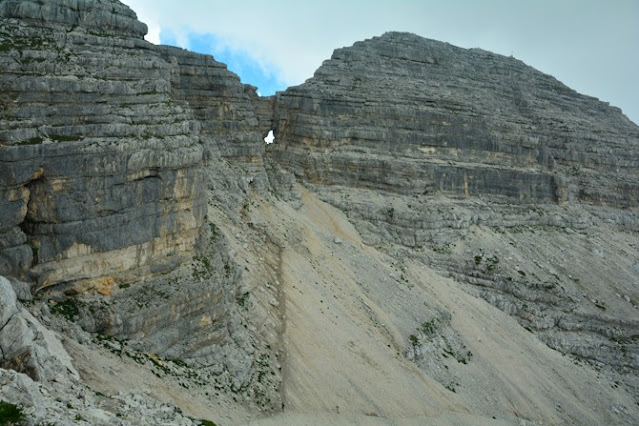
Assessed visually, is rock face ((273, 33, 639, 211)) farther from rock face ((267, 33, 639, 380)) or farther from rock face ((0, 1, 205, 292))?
rock face ((0, 1, 205, 292))

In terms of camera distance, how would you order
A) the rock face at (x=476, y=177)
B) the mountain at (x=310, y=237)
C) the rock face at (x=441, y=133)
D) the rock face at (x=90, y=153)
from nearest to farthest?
the rock face at (x=90, y=153) → the mountain at (x=310, y=237) → the rock face at (x=476, y=177) → the rock face at (x=441, y=133)

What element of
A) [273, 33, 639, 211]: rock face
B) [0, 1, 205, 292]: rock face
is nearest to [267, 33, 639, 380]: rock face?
[273, 33, 639, 211]: rock face

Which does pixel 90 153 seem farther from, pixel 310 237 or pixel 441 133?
pixel 441 133

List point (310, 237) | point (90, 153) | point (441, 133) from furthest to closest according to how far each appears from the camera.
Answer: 1. point (441, 133)
2. point (310, 237)
3. point (90, 153)

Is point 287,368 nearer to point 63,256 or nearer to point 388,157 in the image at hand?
point 63,256

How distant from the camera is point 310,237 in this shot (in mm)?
47938

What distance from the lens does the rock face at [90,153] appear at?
2284cm

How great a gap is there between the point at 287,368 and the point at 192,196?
10626 mm

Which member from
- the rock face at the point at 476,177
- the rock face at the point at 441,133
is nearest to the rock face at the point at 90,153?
the rock face at the point at 476,177

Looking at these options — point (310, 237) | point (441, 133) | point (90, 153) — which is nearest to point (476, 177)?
point (441, 133)

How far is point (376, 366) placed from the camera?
36375 mm

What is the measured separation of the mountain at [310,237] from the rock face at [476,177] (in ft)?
0.80

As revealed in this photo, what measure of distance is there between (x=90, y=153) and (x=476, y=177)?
45.8 m

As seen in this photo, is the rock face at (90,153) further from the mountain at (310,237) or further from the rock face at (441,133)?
the rock face at (441,133)
